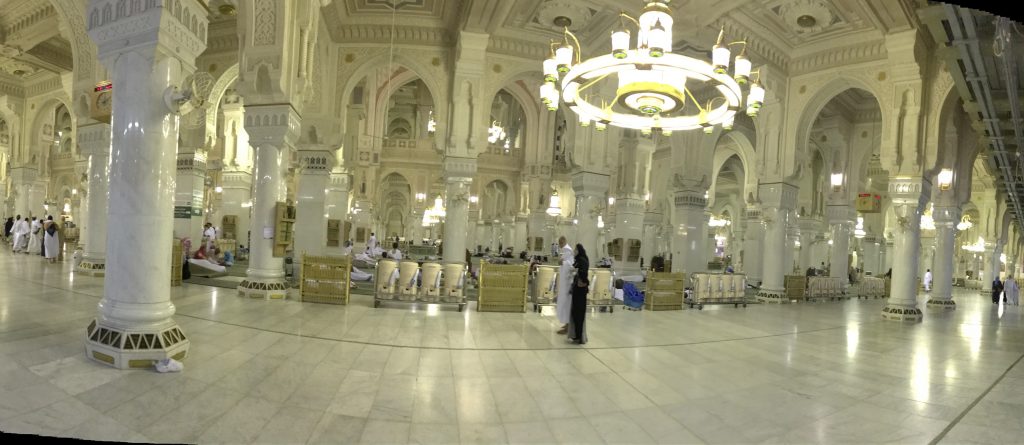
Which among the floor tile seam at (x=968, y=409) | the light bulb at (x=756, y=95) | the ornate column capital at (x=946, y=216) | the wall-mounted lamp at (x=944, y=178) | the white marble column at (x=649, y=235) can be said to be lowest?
the floor tile seam at (x=968, y=409)

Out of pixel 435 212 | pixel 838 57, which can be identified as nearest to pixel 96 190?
pixel 435 212

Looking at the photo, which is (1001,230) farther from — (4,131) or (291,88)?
(4,131)

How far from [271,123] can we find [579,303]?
5.82 m

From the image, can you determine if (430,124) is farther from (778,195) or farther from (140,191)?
(140,191)

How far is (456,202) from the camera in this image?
→ 12.3 metres

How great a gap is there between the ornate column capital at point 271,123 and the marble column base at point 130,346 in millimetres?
4705

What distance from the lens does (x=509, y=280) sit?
8688 millimetres

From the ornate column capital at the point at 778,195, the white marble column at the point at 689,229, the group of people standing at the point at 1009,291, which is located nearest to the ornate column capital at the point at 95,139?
the white marble column at the point at 689,229

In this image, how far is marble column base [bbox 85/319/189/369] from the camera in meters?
4.09

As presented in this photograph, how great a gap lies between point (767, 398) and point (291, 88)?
783cm

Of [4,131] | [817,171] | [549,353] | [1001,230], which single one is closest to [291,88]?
[549,353]

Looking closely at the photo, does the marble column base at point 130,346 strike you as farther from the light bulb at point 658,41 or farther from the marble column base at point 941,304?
the marble column base at point 941,304

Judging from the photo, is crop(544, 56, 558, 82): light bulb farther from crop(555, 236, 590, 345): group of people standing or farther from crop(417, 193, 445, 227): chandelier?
crop(417, 193, 445, 227): chandelier

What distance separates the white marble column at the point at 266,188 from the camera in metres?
8.44
